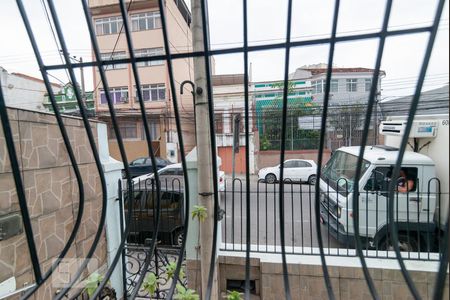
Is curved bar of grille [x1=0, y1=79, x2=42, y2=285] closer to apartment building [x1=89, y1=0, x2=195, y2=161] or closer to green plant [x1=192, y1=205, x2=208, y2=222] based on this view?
green plant [x1=192, y1=205, x2=208, y2=222]

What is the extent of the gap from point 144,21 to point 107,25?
2130 mm

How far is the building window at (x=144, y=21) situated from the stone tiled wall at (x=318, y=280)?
14565 mm

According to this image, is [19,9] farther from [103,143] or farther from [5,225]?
[103,143]

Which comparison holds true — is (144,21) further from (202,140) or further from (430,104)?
(202,140)

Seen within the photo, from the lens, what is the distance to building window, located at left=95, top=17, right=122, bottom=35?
14359 millimetres

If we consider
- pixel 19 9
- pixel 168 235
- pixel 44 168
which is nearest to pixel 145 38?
pixel 168 235

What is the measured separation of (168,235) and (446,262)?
4213 mm

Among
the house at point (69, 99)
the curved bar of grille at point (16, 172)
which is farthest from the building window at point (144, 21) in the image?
the curved bar of grille at point (16, 172)

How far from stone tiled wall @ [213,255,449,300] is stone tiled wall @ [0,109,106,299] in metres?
1.33

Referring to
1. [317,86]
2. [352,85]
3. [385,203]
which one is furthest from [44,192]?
[352,85]

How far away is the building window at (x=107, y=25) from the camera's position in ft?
47.1

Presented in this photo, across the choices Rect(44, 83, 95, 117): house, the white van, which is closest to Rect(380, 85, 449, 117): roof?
the white van

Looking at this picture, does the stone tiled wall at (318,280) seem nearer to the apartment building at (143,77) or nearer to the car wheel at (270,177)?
the car wheel at (270,177)

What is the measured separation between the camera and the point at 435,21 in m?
0.60
